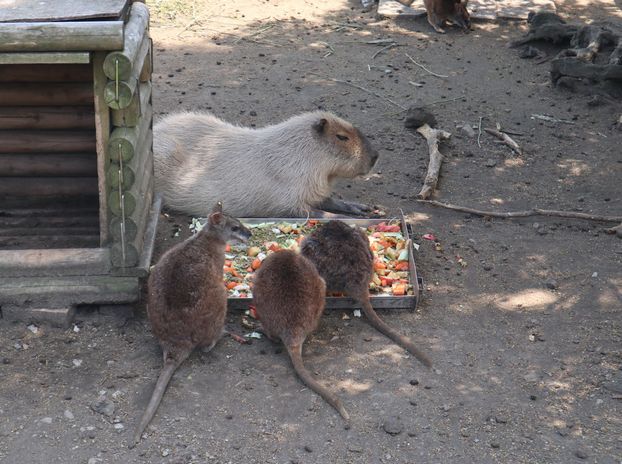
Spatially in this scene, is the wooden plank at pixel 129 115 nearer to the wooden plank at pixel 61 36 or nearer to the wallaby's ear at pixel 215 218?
the wooden plank at pixel 61 36

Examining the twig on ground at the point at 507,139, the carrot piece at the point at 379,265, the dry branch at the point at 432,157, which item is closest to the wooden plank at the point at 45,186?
the carrot piece at the point at 379,265

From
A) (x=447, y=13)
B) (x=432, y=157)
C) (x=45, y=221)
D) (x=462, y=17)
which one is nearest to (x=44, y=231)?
(x=45, y=221)

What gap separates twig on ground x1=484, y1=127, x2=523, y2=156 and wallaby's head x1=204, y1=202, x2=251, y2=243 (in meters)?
3.26

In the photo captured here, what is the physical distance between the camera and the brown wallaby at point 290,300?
4.64 m

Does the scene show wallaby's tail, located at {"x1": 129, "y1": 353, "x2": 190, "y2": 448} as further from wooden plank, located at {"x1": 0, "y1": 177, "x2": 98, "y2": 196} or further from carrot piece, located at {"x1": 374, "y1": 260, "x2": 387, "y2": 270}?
wooden plank, located at {"x1": 0, "y1": 177, "x2": 98, "y2": 196}

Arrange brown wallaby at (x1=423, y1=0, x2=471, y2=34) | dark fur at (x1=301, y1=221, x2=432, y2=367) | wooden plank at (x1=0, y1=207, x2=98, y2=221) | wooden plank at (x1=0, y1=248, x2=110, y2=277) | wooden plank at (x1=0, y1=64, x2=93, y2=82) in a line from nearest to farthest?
wooden plank at (x1=0, y1=248, x2=110, y2=277), dark fur at (x1=301, y1=221, x2=432, y2=367), wooden plank at (x1=0, y1=64, x2=93, y2=82), wooden plank at (x1=0, y1=207, x2=98, y2=221), brown wallaby at (x1=423, y1=0, x2=471, y2=34)

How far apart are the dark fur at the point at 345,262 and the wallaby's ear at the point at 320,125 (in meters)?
1.30

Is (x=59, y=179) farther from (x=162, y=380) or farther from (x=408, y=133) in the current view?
(x=408, y=133)

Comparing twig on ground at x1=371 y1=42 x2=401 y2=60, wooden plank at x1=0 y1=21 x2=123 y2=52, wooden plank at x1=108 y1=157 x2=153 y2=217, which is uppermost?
wooden plank at x1=0 y1=21 x2=123 y2=52

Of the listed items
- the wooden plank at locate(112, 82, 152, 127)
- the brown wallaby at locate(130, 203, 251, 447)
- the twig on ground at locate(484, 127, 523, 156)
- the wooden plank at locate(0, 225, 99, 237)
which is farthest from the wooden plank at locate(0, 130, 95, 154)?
the twig on ground at locate(484, 127, 523, 156)

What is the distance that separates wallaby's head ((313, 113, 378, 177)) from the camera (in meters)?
6.34

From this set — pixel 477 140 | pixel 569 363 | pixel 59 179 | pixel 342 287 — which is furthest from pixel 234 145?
pixel 569 363

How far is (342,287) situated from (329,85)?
4.18 meters

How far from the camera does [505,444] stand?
411 centimetres
